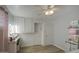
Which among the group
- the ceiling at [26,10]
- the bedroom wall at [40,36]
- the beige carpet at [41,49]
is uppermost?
the ceiling at [26,10]

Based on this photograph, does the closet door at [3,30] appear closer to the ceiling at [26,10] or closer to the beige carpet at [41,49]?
the ceiling at [26,10]

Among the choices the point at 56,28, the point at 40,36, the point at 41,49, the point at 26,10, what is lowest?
the point at 41,49

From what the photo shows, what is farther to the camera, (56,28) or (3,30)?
(56,28)

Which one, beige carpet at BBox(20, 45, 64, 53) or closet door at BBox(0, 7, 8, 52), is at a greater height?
closet door at BBox(0, 7, 8, 52)

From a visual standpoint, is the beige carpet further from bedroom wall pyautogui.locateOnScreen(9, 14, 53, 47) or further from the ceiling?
the ceiling

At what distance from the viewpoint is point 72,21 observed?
165 cm

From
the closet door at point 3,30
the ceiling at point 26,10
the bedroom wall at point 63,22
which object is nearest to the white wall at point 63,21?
the bedroom wall at point 63,22

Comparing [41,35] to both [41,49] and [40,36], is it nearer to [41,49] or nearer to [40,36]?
[40,36]

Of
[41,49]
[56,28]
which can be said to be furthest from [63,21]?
[41,49]

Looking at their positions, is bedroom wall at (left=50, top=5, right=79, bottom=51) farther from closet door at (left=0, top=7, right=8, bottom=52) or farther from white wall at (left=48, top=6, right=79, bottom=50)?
closet door at (left=0, top=7, right=8, bottom=52)

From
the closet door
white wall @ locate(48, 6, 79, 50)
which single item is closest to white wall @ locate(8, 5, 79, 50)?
white wall @ locate(48, 6, 79, 50)

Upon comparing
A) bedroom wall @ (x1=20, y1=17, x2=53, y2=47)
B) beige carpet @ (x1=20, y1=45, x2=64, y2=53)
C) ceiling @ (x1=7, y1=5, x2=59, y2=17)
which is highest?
ceiling @ (x1=7, y1=5, x2=59, y2=17)
